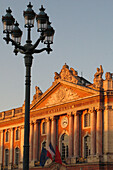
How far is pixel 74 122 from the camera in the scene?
4678 cm

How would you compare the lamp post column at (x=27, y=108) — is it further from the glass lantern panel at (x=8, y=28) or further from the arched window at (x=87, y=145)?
the arched window at (x=87, y=145)

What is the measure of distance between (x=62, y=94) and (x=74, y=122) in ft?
13.8

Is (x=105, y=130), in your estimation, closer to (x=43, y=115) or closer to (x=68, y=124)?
(x=68, y=124)

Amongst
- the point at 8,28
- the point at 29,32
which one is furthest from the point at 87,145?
the point at 8,28

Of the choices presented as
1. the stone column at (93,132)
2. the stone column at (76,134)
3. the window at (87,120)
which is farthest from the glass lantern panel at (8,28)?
the stone column at (76,134)

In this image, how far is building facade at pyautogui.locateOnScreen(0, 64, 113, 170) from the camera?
4319 centimetres

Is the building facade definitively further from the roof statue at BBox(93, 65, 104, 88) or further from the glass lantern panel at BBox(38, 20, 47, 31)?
the glass lantern panel at BBox(38, 20, 47, 31)

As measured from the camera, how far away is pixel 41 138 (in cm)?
5191

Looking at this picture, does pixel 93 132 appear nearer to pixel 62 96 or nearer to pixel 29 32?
pixel 62 96

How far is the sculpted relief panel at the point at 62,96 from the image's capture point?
47.5m

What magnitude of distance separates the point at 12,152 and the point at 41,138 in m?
7.70

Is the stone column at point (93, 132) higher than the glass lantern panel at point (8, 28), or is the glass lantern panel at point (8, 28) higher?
the glass lantern panel at point (8, 28)

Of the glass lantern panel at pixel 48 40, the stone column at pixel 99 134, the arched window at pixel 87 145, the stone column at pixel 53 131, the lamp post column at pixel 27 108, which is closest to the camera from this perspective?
the lamp post column at pixel 27 108

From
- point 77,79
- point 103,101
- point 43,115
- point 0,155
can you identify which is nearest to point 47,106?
point 43,115
